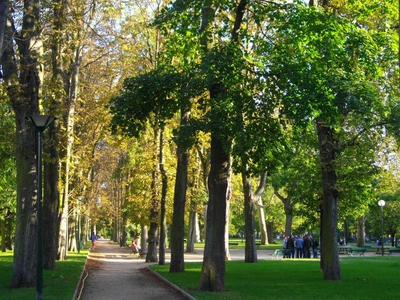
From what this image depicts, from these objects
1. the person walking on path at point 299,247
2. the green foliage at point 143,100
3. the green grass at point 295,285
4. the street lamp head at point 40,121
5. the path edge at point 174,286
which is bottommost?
the path edge at point 174,286

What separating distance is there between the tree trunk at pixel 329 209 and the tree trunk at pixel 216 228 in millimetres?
4530

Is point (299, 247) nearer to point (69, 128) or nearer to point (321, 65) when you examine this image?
point (69, 128)

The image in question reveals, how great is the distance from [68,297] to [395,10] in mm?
12364

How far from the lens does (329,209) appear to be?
65.6 ft

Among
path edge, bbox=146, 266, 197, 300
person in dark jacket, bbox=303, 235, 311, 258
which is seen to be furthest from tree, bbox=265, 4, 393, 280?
person in dark jacket, bbox=303, 235, 311, 258

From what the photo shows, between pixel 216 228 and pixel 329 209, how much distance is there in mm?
5246

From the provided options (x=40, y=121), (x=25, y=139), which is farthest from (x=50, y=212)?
(x=40, y=121)

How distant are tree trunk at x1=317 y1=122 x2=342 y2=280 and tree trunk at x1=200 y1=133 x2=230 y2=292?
4.53m

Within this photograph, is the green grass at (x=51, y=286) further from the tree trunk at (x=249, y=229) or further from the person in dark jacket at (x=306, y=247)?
A: the person in dark jacket at (x=306, y=247)

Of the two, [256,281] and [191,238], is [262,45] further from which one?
[191,238]

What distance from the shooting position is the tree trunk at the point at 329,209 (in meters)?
19.6

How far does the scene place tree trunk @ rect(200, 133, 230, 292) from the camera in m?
16.3

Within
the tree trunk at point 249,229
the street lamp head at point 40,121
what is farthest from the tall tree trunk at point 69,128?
the street lamp head at point 40,121

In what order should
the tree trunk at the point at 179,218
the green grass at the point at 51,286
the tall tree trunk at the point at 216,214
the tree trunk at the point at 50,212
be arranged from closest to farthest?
the green grass at the point at 51,286 < the tall tree trunk at the point at 216,214 < the tree trunk at the point at 50,212 < the tree trunk at the point at 179,218
